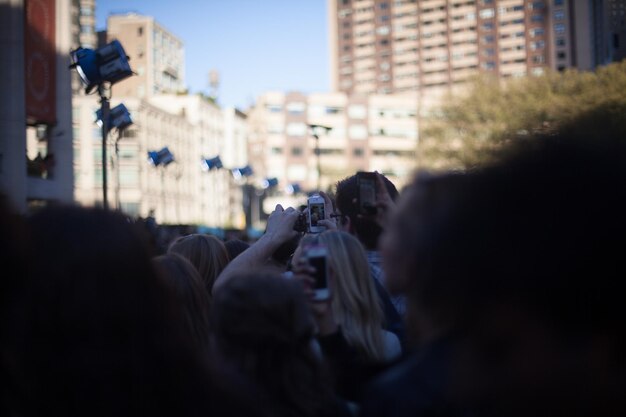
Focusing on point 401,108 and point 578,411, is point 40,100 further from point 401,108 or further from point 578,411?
point 401,108

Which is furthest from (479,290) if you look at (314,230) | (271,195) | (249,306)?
(271,195)

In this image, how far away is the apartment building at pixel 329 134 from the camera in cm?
9900

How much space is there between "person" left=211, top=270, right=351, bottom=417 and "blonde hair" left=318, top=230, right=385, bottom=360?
784 mm

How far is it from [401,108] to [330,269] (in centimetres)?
10324

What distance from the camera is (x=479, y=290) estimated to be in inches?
67.6

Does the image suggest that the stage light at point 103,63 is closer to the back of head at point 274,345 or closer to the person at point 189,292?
the person at point 189,292

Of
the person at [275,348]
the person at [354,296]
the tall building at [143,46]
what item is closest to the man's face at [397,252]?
the person at [275,348]

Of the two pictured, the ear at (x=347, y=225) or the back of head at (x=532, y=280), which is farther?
the ear at (x=347, y=225)

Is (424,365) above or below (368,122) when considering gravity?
below

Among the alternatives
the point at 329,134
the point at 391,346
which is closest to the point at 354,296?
the point at 391,346

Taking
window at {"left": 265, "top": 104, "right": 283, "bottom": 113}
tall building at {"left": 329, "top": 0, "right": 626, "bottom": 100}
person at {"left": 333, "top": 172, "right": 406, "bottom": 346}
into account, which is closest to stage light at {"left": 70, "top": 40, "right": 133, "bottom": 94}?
person at {"left": 333, "top": 172, "right": 406, "bottom": 346}

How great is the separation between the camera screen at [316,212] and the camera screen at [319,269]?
6.23 feet

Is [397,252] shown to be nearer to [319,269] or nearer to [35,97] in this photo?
[319,269]

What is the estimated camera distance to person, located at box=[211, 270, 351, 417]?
7.14 ft
